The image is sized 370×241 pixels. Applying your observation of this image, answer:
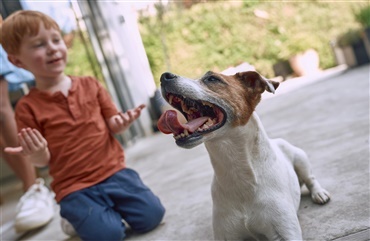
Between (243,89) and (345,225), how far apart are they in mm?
599

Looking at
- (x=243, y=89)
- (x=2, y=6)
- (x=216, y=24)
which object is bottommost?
(x=216, y=24)

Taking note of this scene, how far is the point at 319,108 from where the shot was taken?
4.11m

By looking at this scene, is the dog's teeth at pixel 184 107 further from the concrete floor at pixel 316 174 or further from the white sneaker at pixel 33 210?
the white sneaker at pixel 33 210

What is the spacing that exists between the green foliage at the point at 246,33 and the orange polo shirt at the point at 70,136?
6.85 metres

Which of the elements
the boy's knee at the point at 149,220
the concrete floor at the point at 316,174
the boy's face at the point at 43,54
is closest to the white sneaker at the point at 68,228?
the concrete floor at the point at 316,174

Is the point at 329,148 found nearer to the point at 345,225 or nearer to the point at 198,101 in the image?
the point at 345,225

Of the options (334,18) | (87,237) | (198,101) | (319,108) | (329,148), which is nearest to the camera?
(198,101)

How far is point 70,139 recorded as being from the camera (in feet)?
6.84

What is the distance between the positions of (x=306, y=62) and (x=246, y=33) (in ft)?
5.12

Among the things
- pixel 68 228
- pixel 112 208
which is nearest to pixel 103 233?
pixel 112 208

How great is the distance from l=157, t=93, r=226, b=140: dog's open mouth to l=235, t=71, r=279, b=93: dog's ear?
17cm

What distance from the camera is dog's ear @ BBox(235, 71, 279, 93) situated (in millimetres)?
1380

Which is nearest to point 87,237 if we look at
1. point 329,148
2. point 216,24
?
point 329,148

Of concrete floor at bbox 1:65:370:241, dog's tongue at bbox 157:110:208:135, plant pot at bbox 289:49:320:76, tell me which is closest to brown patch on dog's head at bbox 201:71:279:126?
dog's tongue at bbox 157:110:208:135
